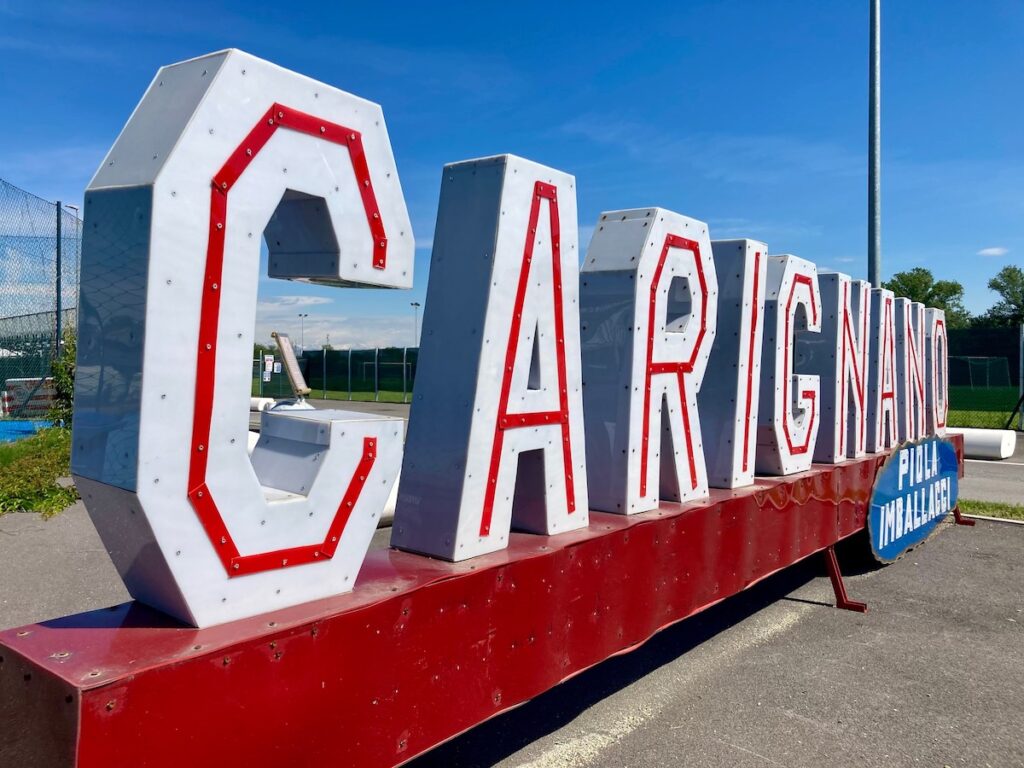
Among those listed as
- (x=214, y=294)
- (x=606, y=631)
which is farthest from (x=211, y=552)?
(x=606, y=631)

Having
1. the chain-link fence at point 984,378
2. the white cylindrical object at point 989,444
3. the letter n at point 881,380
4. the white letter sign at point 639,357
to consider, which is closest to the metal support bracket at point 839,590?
the letter n at point 881,380

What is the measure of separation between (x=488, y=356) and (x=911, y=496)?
5.98 meters

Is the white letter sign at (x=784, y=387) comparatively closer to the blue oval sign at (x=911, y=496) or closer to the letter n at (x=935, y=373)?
the blue oval sign at (x=911, y=496)

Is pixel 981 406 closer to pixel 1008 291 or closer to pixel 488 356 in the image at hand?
pixel 488 356

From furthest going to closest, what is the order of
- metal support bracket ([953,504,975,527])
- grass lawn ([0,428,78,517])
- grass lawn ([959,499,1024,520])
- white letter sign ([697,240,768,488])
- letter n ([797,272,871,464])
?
grass lawn ([959,499,1024,520]) → metal support bracket ([953,504,975,527]) → grass lawn ([0,428,78,517]) → letter n ([797,272,871,464]) → white letter sign ([697,240,768,488])

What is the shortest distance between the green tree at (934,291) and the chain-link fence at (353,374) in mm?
65927

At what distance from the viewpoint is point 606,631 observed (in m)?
3.67

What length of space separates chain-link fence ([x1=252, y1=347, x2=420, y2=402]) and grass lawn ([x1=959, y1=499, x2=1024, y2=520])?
2504 cm

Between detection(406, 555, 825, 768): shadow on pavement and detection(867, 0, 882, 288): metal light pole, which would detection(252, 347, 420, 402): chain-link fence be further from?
detection(406, 555, 825, 768): shadow on pavement

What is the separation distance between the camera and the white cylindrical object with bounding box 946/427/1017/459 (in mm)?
15055

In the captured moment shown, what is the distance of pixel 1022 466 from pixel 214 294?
617 inches

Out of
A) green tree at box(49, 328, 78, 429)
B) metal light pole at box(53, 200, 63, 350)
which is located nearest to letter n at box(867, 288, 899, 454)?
metal light pole at box(53, 200, 63, 350)

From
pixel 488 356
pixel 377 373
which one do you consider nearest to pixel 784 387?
pixel 488 356

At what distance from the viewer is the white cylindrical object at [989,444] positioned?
15.1 meters
